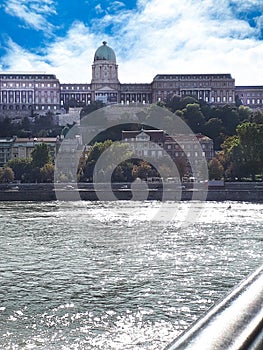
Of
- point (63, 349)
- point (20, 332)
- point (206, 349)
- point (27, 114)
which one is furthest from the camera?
point (27, 114)

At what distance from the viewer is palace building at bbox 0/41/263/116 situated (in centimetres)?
8144

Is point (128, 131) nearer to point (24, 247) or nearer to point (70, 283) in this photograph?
point (24, 247)

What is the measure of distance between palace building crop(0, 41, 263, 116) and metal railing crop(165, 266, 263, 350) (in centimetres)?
8101

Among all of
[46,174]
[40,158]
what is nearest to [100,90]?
[40,158]

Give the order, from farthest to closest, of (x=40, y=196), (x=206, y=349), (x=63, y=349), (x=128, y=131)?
1. (x=128, y=131)
2. (x=40, y=196)
3. (x=63, y=349)
4. (x=206, y=349)

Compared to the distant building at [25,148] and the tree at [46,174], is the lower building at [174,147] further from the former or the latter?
the distant building at [25,148]

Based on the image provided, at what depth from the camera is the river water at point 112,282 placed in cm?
675

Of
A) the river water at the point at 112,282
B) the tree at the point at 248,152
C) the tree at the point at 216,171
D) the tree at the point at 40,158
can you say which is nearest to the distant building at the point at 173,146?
the tree at the point at 216,171

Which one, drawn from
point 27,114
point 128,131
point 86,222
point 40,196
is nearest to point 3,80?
point 27,114

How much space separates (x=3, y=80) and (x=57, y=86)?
791cm

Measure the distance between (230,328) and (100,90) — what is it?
3263 inches

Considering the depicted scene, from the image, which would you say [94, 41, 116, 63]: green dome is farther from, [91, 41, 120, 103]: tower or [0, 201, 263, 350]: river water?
[0, 201, 263, 350]: river water

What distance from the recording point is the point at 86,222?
75.5 ft

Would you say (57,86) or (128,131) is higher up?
(57,86)
